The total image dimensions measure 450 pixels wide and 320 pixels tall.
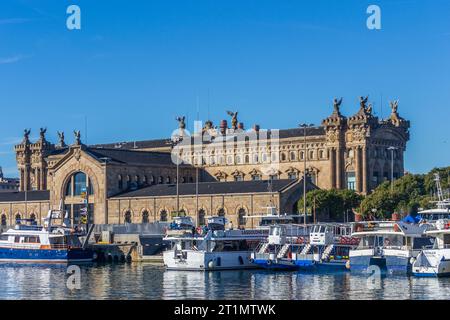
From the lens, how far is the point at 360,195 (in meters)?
125

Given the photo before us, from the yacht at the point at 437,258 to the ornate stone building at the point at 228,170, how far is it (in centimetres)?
4305

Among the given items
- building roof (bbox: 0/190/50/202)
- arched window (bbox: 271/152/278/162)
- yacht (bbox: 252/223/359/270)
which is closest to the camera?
yacht (bbox: 252/223/359/270)

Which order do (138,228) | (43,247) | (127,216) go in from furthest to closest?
→ (127,216), (138,228), (43,247)

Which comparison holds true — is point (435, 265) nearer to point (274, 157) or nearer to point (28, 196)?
point (274, 157)

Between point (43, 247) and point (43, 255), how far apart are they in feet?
3.15

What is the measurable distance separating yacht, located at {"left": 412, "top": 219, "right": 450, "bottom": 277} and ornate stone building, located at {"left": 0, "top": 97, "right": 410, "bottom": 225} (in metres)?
43.0

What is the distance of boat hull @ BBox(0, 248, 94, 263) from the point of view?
10062cm

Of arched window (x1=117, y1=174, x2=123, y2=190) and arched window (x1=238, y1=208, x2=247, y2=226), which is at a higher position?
arched window (x1=117, y1=174, x2=123, y2=190)

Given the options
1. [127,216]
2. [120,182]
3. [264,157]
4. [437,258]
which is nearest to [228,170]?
[264,157]

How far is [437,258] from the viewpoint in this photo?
73500 millimetres

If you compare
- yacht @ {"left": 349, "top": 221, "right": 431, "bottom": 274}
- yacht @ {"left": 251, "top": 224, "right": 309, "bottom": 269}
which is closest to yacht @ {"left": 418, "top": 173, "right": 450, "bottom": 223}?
yacht @ {"left": 349, "top": 221, "right": 431, "bottom": 274}

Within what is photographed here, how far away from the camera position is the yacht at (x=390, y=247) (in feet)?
255

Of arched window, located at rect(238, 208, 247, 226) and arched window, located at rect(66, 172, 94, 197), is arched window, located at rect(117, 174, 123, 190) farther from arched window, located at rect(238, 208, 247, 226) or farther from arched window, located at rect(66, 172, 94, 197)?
arched window, located at rect(238, 208, 247, 226)

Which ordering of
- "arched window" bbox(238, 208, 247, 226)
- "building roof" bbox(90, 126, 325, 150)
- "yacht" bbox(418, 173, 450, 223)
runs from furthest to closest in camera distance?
"building roof" bbox(90, 126, 325, 150)
"arched window" bbox(238, 208, 247, 226)
"yacht" bbox(418, 173, 450, 223)
